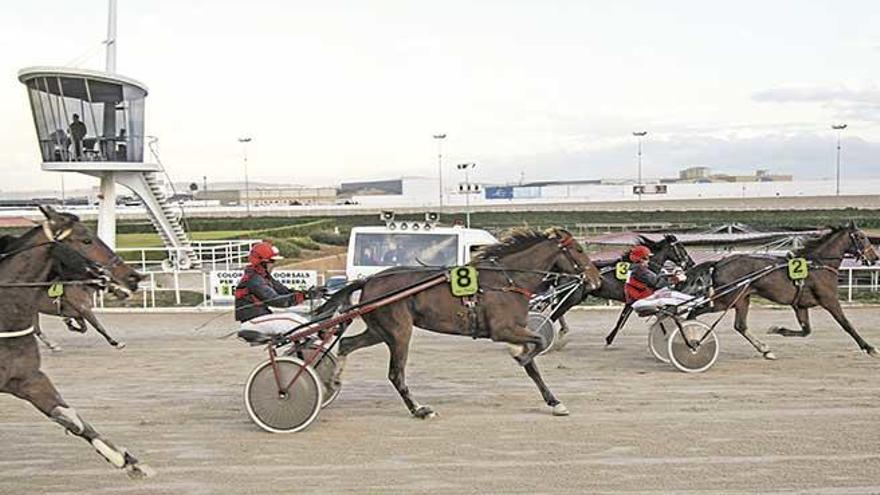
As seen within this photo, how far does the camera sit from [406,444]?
6758 millimetres

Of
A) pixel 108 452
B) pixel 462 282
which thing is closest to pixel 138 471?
pixel 108 452

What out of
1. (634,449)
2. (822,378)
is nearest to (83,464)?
(634,449)

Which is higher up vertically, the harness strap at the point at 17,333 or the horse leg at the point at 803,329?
the harness strap at the point at 17,333

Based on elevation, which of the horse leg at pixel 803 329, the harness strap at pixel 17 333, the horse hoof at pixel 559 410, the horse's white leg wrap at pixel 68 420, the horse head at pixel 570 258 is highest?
the horse head at pixel 570 258

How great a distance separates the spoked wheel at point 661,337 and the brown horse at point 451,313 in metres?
2.64

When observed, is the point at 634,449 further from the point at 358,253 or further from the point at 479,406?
the point at 358,253

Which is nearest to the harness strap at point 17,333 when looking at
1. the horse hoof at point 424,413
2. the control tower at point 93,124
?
the horse hoof at point 424,413

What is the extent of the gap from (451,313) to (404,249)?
5.81 meters

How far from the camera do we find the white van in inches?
528

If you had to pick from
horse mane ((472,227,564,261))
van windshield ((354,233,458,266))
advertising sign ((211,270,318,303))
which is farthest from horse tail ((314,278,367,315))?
advertising sign ((211,270,318,303))

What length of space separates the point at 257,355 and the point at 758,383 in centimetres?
599

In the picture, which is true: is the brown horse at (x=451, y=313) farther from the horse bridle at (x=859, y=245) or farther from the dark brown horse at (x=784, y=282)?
the horse bridle at (x=859, y=245)

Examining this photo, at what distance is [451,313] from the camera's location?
7.81 meters

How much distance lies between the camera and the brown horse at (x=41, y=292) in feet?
18.4
